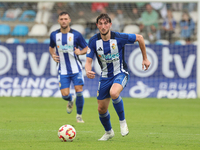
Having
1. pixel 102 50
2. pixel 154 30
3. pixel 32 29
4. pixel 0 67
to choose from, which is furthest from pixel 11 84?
pixel 102 50

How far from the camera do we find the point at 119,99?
5.59m

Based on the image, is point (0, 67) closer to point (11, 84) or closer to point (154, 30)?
point (11, 84)

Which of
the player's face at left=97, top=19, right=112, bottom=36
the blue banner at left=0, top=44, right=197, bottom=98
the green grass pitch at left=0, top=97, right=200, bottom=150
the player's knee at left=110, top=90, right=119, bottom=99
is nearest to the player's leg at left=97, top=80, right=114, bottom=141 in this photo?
the green grass pitch at left=0, top=97, right=200, bottom=150

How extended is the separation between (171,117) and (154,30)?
Result: 7273 mm

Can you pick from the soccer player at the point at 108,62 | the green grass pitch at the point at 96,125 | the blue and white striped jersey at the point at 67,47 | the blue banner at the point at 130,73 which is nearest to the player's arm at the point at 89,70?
the soccer player at the point at 108,62

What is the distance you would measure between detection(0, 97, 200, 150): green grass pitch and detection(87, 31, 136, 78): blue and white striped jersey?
43.4 inches

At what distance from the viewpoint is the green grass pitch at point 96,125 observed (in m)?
5.27

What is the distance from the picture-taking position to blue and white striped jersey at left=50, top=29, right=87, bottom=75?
8.20 m

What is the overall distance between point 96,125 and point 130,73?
20.4 feet

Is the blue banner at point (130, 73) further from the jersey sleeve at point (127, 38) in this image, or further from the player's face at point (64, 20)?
the jersey sleeve at point (127, 38)

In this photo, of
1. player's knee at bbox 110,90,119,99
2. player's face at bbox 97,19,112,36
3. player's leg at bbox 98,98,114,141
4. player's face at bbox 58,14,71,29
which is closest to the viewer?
player's knee at bbox 110,90,119,99

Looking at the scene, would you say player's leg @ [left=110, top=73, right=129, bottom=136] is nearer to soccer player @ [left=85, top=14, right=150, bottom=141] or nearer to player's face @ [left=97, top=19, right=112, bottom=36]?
soccer player @ [left=85, top=14, right=150, bottom=141]

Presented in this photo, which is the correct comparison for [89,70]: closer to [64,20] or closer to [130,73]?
[64,20]

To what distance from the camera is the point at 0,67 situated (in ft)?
44.8
